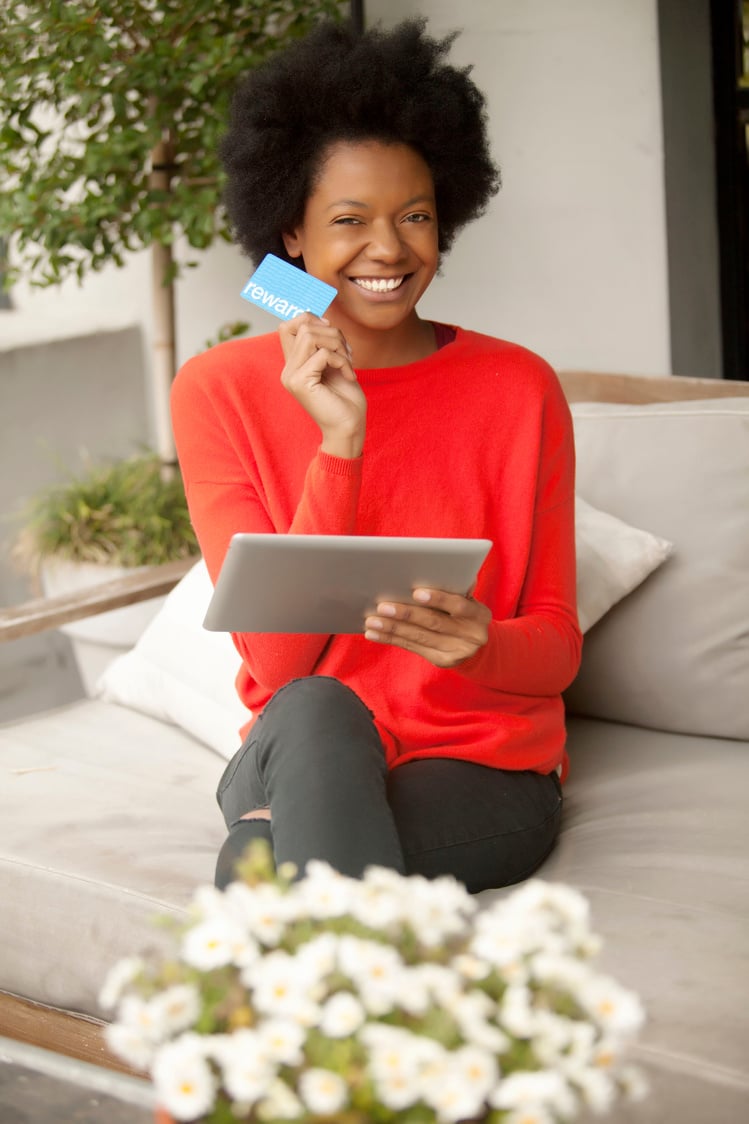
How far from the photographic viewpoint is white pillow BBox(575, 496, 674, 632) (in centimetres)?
182

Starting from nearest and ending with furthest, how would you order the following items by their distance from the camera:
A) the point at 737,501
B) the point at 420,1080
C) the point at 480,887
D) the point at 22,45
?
the point at 420,1080 < the point at 480,887 < the point at 737,501 < the point at 22,45

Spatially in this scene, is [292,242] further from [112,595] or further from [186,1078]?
[186,1078]

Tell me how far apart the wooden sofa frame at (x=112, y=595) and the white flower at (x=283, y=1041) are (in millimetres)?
968

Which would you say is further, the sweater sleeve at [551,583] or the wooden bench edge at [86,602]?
the wooden bench edge at [86,602]

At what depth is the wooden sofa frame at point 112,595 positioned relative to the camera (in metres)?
1.54

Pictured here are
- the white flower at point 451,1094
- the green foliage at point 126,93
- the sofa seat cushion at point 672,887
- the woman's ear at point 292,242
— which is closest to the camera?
the white flower at point 451,1094

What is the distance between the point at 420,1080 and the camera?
2.12 ft

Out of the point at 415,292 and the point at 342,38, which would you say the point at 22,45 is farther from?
the point at 415,292

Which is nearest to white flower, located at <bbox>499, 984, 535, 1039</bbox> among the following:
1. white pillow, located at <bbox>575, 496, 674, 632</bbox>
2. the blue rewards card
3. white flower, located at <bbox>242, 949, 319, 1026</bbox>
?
white flower, located at <bbox>242, 949, 319, 1026</bbox>

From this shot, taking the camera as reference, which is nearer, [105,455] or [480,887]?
[480,887]

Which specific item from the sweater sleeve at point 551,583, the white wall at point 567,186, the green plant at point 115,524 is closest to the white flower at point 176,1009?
the sweater sleeve at point 551,583

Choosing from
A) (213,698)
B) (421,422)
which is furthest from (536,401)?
(213,698)

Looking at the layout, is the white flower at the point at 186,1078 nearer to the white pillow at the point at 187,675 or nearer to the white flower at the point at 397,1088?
the white flower at the point at 397,1088

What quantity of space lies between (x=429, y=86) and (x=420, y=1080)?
1.33 metres
